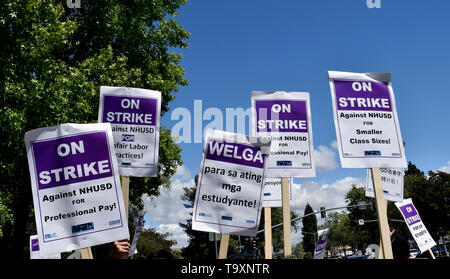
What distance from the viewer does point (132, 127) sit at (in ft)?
21.6

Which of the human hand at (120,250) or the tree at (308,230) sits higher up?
the human hand at (120,250)

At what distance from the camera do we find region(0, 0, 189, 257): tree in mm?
13234

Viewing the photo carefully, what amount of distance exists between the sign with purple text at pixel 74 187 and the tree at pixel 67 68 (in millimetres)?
9345

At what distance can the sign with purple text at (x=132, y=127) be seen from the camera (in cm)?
649

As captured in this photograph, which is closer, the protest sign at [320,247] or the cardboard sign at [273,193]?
the cardboard sign at [273,193]

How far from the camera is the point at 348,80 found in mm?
5609

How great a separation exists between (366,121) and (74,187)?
3723 millimetres

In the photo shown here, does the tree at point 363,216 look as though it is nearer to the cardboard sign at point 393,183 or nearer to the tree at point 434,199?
the tree at point 434,199

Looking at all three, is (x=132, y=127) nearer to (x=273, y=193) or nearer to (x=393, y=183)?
(x=273, y=193)

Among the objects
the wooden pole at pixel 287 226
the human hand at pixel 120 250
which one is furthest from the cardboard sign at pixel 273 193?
Answer: the human hand at pixel 120 250

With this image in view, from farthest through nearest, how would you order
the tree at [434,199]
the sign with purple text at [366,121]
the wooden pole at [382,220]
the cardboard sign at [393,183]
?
the tree at [434,199] < the cardboard sign at [393,183] < the sign with purple text at [366,121] < the wooden pole at [382,220]

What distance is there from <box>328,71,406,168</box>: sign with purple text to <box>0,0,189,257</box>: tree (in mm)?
10620

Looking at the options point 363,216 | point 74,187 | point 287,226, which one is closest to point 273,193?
point 287,226

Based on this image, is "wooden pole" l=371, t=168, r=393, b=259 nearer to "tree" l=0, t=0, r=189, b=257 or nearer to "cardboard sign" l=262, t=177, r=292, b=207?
"cardboard sign" l=262, t=177, r=292, b=207
